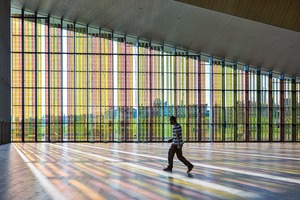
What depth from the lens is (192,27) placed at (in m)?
35.9

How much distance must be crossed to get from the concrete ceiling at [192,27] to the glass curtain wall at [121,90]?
1.87m

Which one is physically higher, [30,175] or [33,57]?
[33,57]

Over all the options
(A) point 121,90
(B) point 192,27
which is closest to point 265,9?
(B) point 192,27

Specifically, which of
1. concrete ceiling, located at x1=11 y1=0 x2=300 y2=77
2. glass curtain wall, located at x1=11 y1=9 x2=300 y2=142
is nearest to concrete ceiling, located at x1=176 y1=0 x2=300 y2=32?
concrete ceiling, located at x1=11 y1=0 x2=300 y2=77

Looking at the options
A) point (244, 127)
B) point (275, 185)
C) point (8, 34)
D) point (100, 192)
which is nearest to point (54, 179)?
point (100, 192)

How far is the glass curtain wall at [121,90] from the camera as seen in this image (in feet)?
143

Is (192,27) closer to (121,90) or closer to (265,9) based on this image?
(265,9)

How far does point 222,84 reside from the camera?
46781 millimetres

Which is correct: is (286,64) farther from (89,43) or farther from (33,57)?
(33,57)

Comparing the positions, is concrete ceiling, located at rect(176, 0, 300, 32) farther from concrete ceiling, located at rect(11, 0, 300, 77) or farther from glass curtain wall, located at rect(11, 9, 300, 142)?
glass curtain wall, located at rect(11, 9, 300, 142)

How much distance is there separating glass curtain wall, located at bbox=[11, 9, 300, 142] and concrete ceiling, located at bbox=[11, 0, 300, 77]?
1.87 metres

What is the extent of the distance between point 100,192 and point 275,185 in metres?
4.30

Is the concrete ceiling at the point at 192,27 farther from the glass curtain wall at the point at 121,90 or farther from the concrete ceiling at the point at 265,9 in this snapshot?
the concrete ceiling at the point at 265,9

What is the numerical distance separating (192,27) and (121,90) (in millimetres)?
12060
